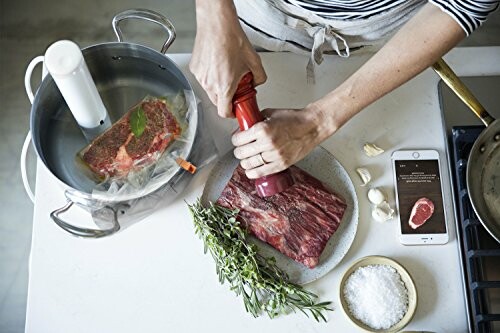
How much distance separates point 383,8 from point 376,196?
329 millimetres

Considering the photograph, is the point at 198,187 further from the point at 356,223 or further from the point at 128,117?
the point at 356,223

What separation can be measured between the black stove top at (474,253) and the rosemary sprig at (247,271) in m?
0.25

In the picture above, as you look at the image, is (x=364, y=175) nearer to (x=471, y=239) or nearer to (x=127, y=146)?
(x=471, y=239)

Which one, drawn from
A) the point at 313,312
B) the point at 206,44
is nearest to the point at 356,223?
the point at 313,312

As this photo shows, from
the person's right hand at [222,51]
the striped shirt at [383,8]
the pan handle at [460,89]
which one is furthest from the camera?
the pan handle at [460,89]

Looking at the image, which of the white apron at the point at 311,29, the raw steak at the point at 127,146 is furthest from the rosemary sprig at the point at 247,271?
the white apron at the point at 311,29

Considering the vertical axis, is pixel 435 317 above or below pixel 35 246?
below

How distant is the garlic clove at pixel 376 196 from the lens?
3.49 ft

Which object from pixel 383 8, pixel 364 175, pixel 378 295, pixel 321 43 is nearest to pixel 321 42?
pixel 321 43

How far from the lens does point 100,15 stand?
1820 millimetres

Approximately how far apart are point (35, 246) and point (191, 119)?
1.19 ft

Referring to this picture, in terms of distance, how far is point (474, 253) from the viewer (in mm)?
1020

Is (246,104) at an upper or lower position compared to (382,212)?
upper

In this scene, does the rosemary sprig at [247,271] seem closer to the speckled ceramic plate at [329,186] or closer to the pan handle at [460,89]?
the speckled ceramic plate at [329,186]
